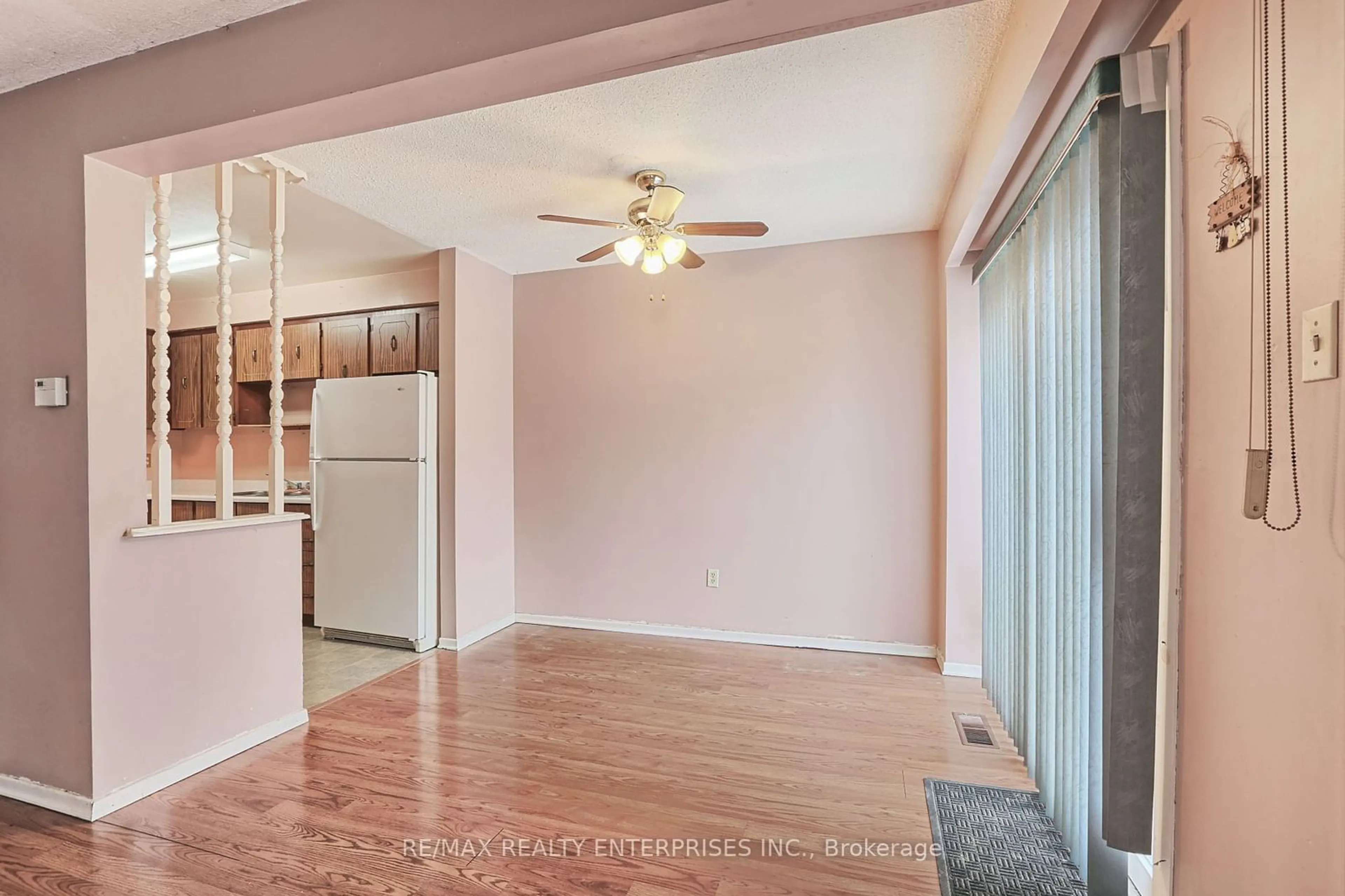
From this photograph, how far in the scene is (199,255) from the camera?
3785mm

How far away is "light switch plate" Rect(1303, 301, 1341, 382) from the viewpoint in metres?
0.85

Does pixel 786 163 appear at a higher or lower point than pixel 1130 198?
higher

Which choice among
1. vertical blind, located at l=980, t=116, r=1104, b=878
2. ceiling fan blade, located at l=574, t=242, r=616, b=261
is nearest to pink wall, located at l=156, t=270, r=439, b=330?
ceiling fan blade, located at l=574, t=242, r=616, b=261

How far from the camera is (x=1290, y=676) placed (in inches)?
36.8

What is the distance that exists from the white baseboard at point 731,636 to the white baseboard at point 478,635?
0.34 ft

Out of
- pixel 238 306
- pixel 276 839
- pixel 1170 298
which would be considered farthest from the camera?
pixel 238 306

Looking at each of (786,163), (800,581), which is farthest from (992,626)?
(786,163)

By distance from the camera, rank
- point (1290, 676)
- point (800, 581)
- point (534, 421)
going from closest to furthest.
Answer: point (1290, 676) → point (800, 581) → point (534, 421)

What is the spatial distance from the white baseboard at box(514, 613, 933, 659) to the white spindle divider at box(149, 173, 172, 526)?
8.01 ft

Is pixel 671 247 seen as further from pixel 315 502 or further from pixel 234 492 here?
pixel 234 492

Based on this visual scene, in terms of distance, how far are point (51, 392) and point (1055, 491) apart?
334cm

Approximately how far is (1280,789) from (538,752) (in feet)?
7.34

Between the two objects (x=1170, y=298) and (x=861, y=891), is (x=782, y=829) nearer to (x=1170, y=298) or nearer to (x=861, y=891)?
(x=861, y=891)

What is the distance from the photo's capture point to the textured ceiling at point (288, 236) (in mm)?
2963
